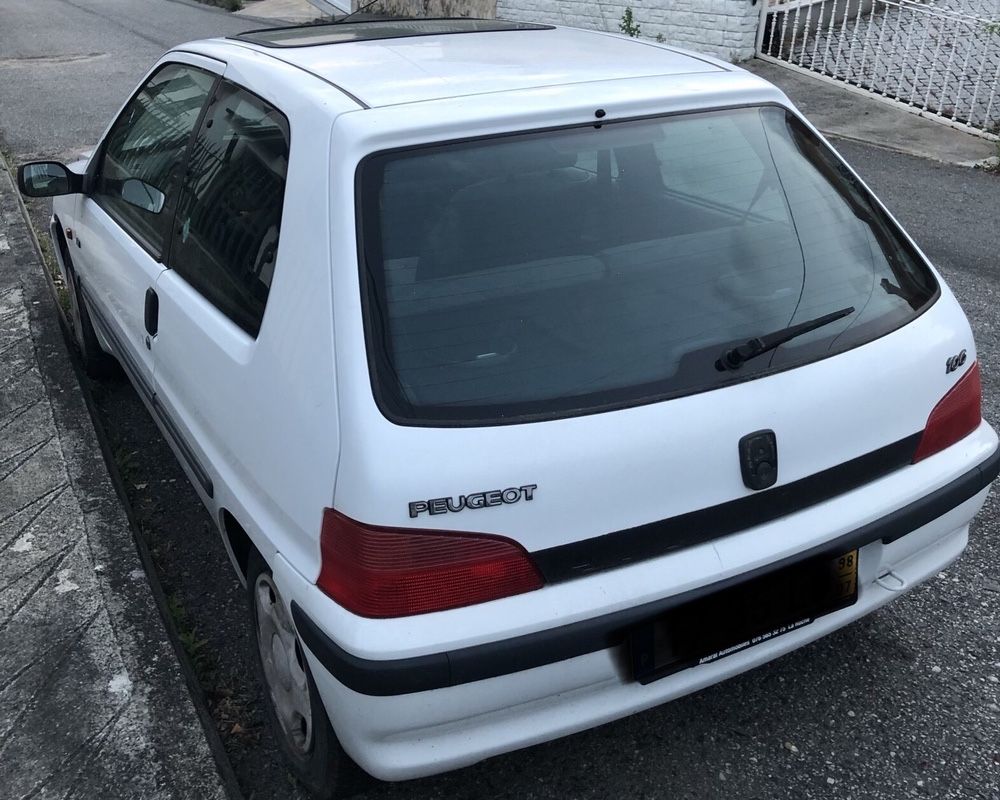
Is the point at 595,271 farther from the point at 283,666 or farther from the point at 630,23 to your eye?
the point at 630,23

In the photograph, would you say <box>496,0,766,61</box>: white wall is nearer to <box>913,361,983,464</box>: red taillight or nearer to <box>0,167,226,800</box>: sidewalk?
<box>0,167,226,800</box>: sidewalk

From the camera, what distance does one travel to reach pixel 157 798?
7.64ft

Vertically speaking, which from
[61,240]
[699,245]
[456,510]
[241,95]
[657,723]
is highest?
[241,95]

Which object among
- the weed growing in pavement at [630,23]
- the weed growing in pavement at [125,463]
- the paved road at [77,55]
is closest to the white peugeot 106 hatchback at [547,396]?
the weed growing in pavement at [125,463]

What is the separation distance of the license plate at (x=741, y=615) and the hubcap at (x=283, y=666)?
0.78 m

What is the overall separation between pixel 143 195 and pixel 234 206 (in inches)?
29.4

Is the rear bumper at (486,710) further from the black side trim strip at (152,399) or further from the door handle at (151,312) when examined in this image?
the door handle at (151,312)

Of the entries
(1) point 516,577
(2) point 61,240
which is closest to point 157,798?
(1) point 516,577

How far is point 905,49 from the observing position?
33.1 feet

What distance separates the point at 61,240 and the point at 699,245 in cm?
346

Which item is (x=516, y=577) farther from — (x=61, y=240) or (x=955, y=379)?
(x=61, y=240)

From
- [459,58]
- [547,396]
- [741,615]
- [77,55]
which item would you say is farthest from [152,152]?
[77,55]

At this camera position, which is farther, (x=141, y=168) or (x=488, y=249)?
(x=141, y=168)

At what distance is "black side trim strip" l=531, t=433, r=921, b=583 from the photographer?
6.44 feet
